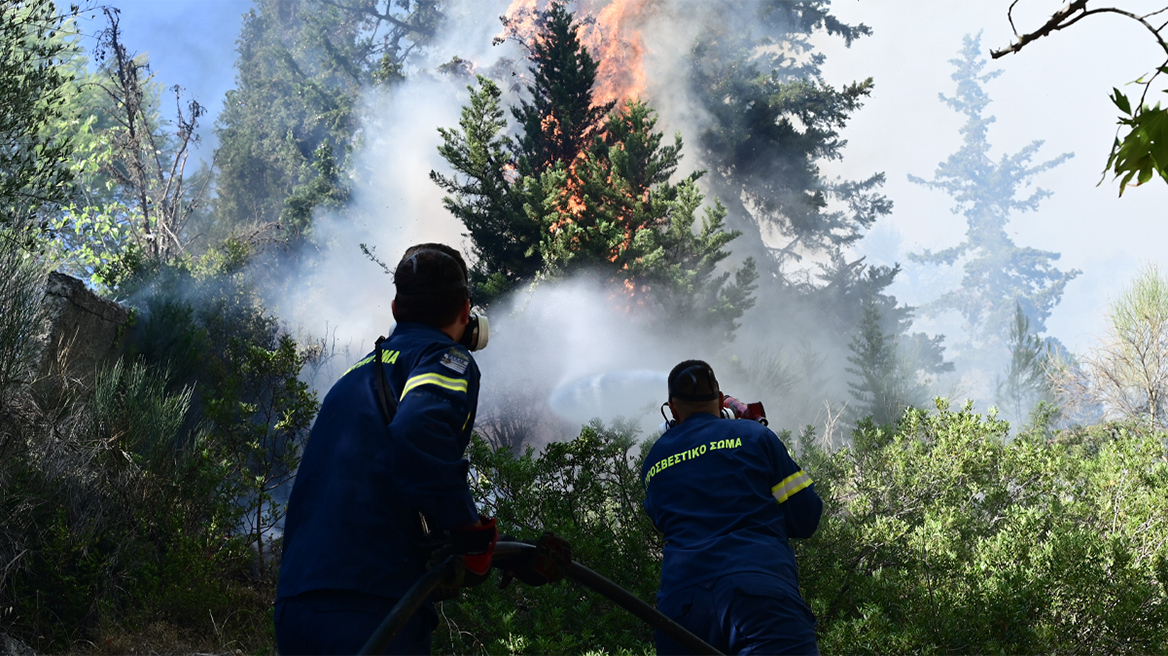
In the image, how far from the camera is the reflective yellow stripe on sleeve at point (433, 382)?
2.01 m

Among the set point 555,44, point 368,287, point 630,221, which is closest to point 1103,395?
point 630,221

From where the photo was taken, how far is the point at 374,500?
201cm

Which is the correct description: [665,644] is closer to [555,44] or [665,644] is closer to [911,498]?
[911,498]

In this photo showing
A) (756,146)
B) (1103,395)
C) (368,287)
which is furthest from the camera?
(368,287)

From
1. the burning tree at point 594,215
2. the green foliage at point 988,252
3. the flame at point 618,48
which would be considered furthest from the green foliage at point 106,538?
the green foliage at point 988,252

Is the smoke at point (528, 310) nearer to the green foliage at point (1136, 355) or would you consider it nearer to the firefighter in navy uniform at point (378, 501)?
the green foliage at point (1136, 355)

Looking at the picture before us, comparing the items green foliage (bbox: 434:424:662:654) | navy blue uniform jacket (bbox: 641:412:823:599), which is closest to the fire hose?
navy blue uniform jacket (bbox: 641:412:823:599)

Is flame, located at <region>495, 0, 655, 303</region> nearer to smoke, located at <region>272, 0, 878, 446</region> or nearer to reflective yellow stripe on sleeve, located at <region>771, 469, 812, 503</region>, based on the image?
smoke, located at <region>272, 0, 878, 446</region>

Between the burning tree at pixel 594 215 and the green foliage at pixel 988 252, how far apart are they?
3476cm

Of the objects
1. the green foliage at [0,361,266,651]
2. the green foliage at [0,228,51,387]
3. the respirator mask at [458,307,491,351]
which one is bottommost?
the respirator mask at [458,307,491,351]

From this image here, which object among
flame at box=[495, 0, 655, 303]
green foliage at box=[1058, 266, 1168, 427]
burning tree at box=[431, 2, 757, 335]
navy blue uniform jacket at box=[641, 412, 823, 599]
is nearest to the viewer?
navy blue uniform jacket at box=[641, 412, 823, 599]

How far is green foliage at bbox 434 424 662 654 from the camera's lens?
442 cm

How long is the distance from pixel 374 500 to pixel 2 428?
5.34 meters

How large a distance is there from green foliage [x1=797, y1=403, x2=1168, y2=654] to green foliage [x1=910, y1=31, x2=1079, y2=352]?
4569 centimetres
